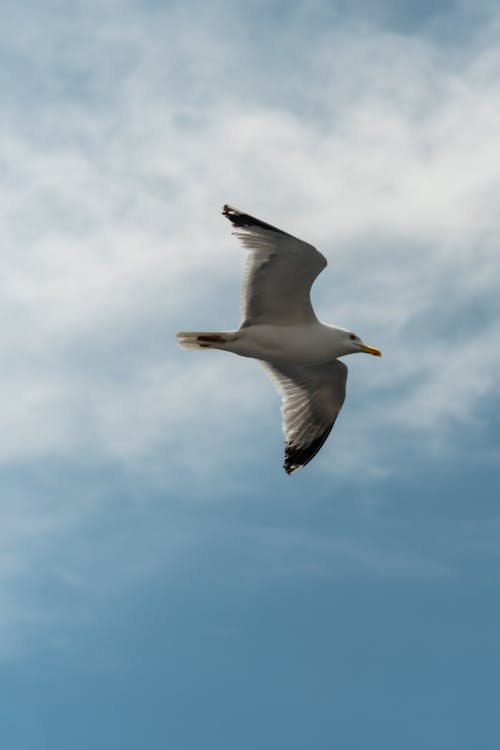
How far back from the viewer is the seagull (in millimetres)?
17359

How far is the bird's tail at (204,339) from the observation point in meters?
18.6

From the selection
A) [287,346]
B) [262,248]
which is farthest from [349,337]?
[262,248]

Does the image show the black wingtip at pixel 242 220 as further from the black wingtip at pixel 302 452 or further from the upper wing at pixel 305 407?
the black wingtip at pixel 302 452

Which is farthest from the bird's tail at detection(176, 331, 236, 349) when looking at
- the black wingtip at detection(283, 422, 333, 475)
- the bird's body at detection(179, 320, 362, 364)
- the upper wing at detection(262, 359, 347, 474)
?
the black wingtip at detection(283, 422, 333, 475)

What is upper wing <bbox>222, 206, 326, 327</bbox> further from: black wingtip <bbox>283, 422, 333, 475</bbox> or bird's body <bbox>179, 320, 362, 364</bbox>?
black wingtip <bbox>283, 422, 333, 475</bbox>

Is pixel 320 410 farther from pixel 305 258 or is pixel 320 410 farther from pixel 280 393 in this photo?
pixel 305 258

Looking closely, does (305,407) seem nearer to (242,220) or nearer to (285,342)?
(285,342)

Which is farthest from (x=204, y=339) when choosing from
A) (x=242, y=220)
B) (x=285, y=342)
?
(x=242, y=220)

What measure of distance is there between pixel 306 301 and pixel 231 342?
1.36 meters

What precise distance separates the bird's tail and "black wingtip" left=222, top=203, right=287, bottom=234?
204 cm

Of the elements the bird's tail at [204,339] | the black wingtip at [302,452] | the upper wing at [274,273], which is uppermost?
the upper wing at [274,273]

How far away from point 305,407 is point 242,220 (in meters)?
4.50

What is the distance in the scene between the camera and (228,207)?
57.0 ft

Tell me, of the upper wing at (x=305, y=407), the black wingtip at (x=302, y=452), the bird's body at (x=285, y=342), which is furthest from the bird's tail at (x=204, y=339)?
the black wingtip at (x=302, y=452)
